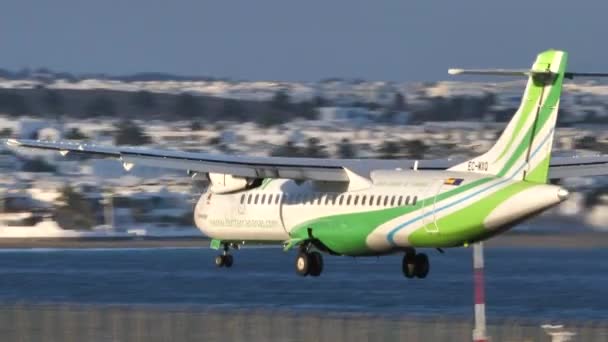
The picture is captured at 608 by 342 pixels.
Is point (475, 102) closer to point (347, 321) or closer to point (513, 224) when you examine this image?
point (513, 224)

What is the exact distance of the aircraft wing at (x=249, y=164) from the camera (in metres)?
40.3

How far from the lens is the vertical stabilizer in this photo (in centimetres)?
3603

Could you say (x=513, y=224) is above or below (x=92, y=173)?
below

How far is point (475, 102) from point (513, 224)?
111 meters

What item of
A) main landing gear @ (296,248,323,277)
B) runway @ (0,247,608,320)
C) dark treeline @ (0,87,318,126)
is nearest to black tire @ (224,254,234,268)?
runway @ (0,247,608,320)

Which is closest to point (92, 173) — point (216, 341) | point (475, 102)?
point (475, 102)

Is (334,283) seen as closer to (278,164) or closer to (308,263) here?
(308,263)

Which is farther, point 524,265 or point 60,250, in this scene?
point 60,250

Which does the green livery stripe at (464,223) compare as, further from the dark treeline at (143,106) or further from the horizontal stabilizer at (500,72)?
the dark treeline at (143,106)

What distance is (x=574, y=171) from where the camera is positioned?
41.8 metres

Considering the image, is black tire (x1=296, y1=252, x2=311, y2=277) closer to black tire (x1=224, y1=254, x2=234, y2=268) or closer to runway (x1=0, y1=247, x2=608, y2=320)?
runway (x1=0, y1=247, x2=608, y2=320)

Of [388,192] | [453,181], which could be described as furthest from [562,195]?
[388,192]

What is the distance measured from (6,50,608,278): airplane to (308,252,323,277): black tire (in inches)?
0.9

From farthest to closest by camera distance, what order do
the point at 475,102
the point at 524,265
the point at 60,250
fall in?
the point at 475,102 < the point at 60,250 < the point at 524,265
